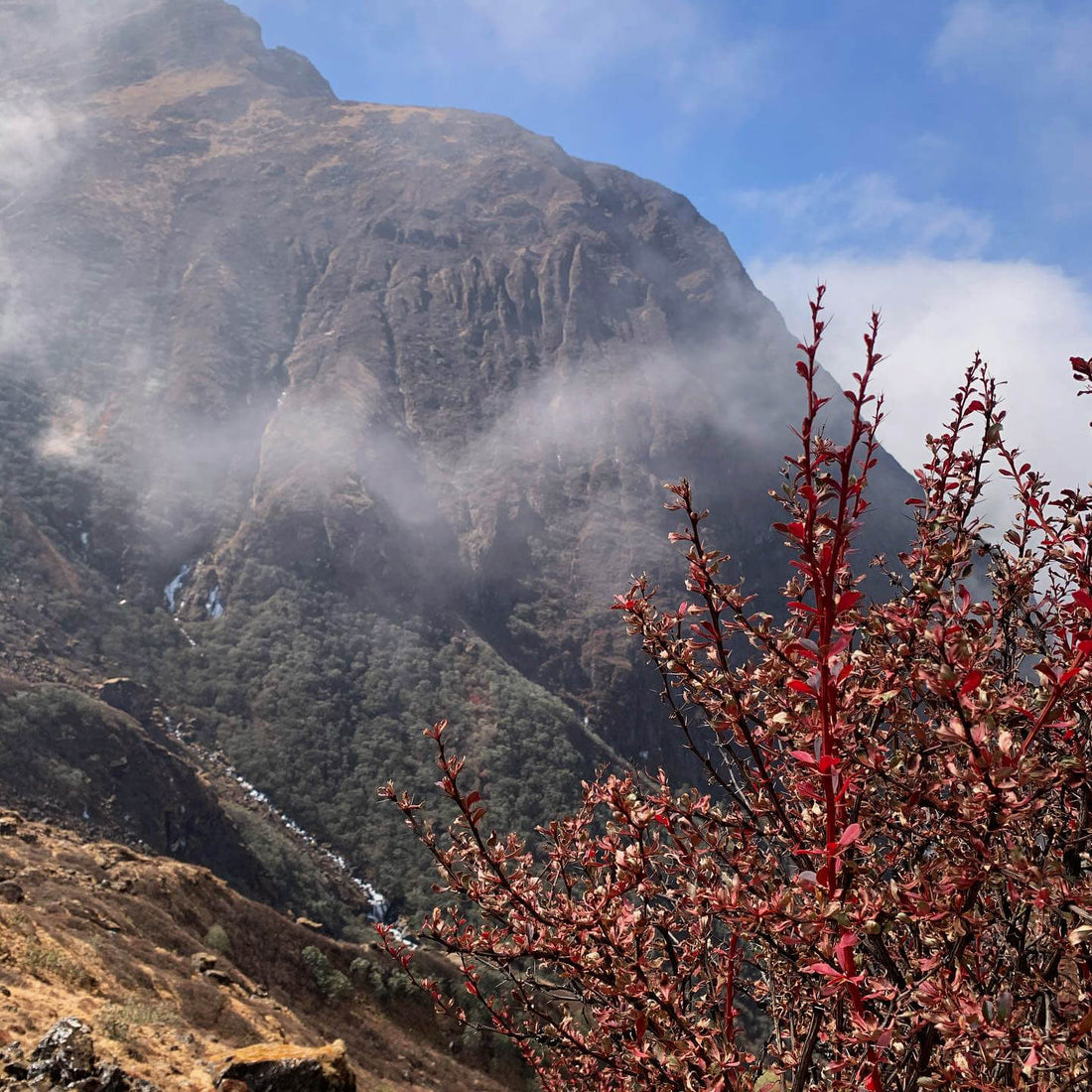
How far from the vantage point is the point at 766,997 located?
11.6ft

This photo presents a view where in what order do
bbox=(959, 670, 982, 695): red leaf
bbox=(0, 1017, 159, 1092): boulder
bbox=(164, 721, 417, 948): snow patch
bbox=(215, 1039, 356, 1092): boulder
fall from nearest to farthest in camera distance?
bbox=(959, 670, 982, 695): red leaf < bbox=(0, 1017, 159, 1092): boulder < bbox=(215, 1039, 356, 1092): boulder < bbox=(164, 721, 417, 948): snow patch

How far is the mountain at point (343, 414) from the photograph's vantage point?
80625mm

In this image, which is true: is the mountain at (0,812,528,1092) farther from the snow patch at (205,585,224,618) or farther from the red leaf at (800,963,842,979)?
the snow patch at (205,585,224,618)

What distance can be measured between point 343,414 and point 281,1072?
122 m

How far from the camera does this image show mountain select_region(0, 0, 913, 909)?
265 feet

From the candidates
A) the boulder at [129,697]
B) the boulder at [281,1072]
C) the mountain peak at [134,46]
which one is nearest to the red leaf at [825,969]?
the boulder at [281,1072]

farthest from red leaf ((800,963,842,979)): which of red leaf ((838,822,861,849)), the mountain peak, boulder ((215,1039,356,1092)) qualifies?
the mountain peak

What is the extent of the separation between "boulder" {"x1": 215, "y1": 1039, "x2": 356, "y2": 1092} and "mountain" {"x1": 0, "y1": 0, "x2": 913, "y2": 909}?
42670mm

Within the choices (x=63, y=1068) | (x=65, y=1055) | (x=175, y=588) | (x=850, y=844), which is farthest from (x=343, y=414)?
(x=850, y=844)

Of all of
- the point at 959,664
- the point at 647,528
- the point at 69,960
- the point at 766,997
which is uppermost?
the point at 647,528

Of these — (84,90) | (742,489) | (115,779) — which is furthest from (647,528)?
(84,90)

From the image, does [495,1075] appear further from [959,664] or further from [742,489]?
[742,489]

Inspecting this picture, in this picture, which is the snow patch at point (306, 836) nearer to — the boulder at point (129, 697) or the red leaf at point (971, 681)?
the boulder at point (129, 697)

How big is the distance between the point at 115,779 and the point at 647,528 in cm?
9339
